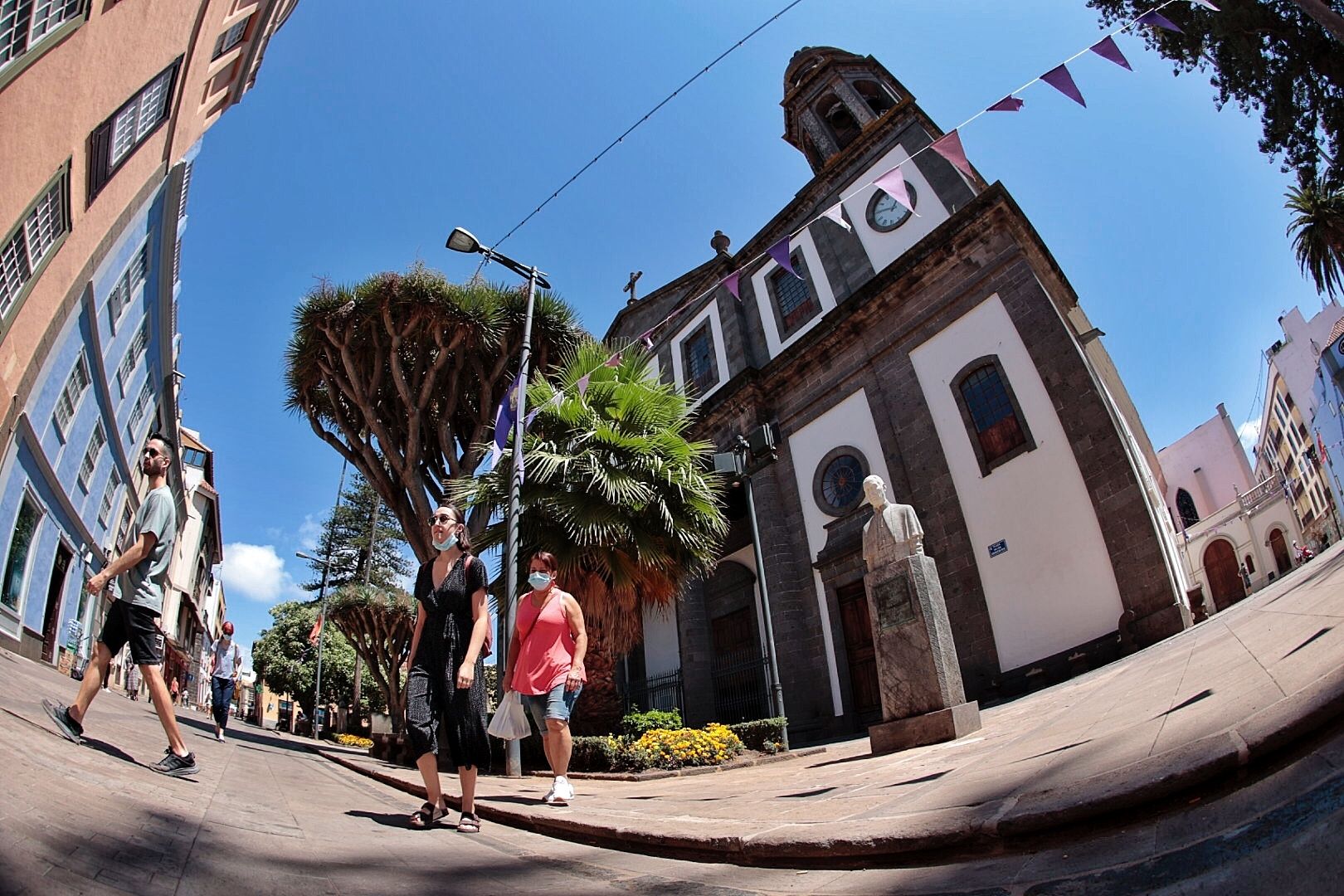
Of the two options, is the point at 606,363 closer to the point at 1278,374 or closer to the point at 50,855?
the point at 50,855

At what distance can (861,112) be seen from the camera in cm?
1850

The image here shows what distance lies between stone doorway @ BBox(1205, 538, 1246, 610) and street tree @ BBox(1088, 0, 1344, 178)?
26.7m

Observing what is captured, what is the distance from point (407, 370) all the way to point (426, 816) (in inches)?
453

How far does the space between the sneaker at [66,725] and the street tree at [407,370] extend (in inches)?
309

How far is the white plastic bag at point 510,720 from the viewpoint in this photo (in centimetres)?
391

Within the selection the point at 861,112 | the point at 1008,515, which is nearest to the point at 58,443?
the point at 1008,515

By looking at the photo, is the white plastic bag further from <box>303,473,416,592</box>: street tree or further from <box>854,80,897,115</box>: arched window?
<box>303,473,416,592</box>: street tree

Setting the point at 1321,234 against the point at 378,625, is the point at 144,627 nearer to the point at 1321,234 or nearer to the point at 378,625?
the point at 378,625

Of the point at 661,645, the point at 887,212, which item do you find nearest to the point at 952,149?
the point at 887,212

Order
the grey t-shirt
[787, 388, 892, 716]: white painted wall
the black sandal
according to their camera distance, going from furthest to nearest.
→ [787, 388, 892, 716]: white painted wall → the grey t-shirt → the black sandal

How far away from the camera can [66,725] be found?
351 cm

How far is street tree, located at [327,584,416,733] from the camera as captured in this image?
15.7 metres

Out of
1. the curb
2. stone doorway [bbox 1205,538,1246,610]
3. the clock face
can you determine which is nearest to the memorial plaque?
the curb

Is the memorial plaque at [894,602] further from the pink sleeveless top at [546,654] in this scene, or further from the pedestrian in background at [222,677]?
the pedestrian in background at [222,677]
